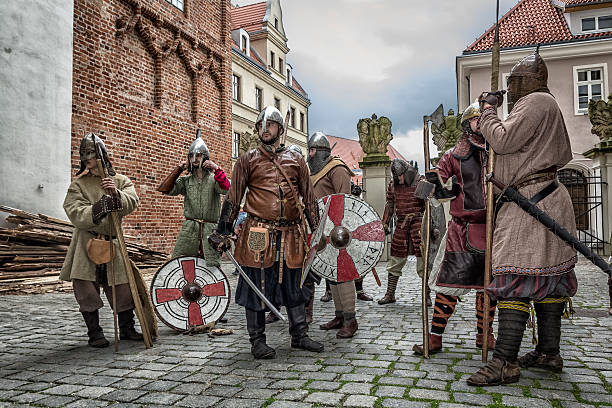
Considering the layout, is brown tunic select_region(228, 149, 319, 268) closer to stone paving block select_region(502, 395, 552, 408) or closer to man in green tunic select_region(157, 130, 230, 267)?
man in green tunic select_region(157, 130, 230, 267)

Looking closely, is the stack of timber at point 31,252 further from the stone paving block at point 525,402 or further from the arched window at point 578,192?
the arched window at point 578,192

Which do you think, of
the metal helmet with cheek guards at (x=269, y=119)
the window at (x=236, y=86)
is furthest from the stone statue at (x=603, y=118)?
the window at (x=236, y=86)

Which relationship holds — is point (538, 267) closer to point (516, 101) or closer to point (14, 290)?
point (516, 101)

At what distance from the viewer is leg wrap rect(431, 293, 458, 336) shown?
143 inches

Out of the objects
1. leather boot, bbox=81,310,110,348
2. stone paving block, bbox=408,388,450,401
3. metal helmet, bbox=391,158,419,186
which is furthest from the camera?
metal helmet, bbox=391,158,419,186

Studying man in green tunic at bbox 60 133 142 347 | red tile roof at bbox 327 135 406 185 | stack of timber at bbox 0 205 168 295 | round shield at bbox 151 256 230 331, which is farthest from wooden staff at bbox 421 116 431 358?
red tile roof at bbox 327 135 406 185

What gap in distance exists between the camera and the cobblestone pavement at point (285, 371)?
270 centimetres

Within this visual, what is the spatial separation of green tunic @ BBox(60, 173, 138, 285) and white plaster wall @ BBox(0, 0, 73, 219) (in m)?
4.35

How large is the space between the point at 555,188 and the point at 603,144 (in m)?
10.4

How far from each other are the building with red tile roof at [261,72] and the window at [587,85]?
42.4 ft

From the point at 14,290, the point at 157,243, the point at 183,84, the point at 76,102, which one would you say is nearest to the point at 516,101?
the point at 14,290

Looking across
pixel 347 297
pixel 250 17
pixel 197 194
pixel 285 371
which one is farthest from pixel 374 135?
pixel 250 17

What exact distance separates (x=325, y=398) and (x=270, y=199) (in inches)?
63.9

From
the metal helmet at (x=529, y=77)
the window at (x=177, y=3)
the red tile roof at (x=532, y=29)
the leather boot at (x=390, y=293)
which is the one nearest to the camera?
the metal helmet at (x=529, y=77)
